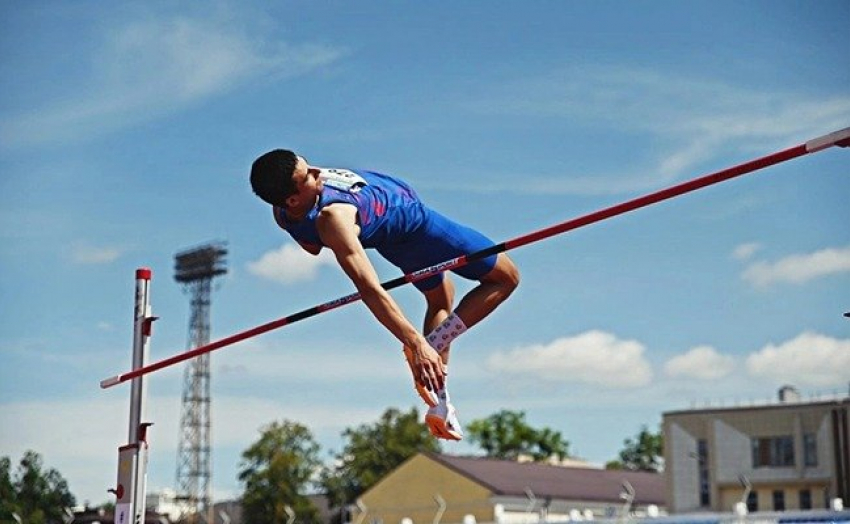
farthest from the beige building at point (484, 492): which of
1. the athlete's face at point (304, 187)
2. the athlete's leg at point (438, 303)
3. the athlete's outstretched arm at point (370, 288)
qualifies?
the athlete's outstretched arm at point (370, 288)

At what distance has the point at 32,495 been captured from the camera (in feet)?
49.3

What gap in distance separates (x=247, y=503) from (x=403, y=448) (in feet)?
28.0

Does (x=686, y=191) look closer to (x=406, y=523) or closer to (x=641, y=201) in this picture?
(x=641, y=201)

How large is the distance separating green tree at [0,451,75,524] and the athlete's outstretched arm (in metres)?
8.35

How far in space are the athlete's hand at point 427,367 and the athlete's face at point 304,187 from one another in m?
0.90

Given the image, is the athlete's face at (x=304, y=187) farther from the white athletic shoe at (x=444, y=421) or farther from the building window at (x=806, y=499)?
the building window at (x=806, y=499)

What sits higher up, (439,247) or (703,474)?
(703,474)

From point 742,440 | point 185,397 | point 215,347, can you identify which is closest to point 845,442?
point 742,440

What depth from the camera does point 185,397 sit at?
53562 mm

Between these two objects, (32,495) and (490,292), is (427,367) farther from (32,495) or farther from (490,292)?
(32,495)

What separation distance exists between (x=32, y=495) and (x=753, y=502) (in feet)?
122

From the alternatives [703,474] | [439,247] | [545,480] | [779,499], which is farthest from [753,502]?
[439,247]

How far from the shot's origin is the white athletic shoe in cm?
675

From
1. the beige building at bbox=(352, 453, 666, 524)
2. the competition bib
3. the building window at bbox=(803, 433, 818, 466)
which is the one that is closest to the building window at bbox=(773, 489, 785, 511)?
the building window at bbox=(803, 433, 818, 466)
